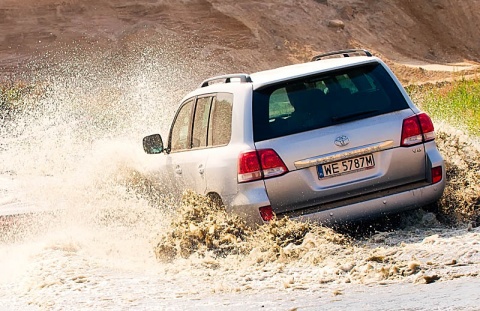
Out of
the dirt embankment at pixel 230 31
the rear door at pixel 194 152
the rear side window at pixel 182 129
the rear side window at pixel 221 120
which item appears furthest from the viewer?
the dirt embankment at pixel 230 31

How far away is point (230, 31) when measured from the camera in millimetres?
40188

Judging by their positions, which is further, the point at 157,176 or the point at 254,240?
the point at 157,176

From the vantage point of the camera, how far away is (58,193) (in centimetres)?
1370

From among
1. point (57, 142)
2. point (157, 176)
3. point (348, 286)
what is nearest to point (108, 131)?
point (57, 142)

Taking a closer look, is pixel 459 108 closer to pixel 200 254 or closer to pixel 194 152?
pixel 194 152

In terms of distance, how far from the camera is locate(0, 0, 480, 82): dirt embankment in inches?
1491

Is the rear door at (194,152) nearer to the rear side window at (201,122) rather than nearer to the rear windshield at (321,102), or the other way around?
the rear side window at (201,122)

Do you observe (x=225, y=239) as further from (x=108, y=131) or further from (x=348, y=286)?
(x=108, y=131)

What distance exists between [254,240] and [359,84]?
1.62 metres

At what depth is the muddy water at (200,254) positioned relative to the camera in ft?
23.7

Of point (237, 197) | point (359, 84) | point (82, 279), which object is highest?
point (359, 84)

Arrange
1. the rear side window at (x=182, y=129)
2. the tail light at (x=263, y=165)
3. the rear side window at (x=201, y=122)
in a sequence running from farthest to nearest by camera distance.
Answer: the rear side window at (x=182, y=129), the rear side window at (x=201, y=122), the tail light at (x=263, y=165)

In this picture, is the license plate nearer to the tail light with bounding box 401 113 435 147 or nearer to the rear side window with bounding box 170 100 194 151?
the tail light with bounding box 401 113 435 147

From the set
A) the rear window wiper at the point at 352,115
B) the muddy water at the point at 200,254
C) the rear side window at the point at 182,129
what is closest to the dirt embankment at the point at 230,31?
the muddy water at the point at 200,254
